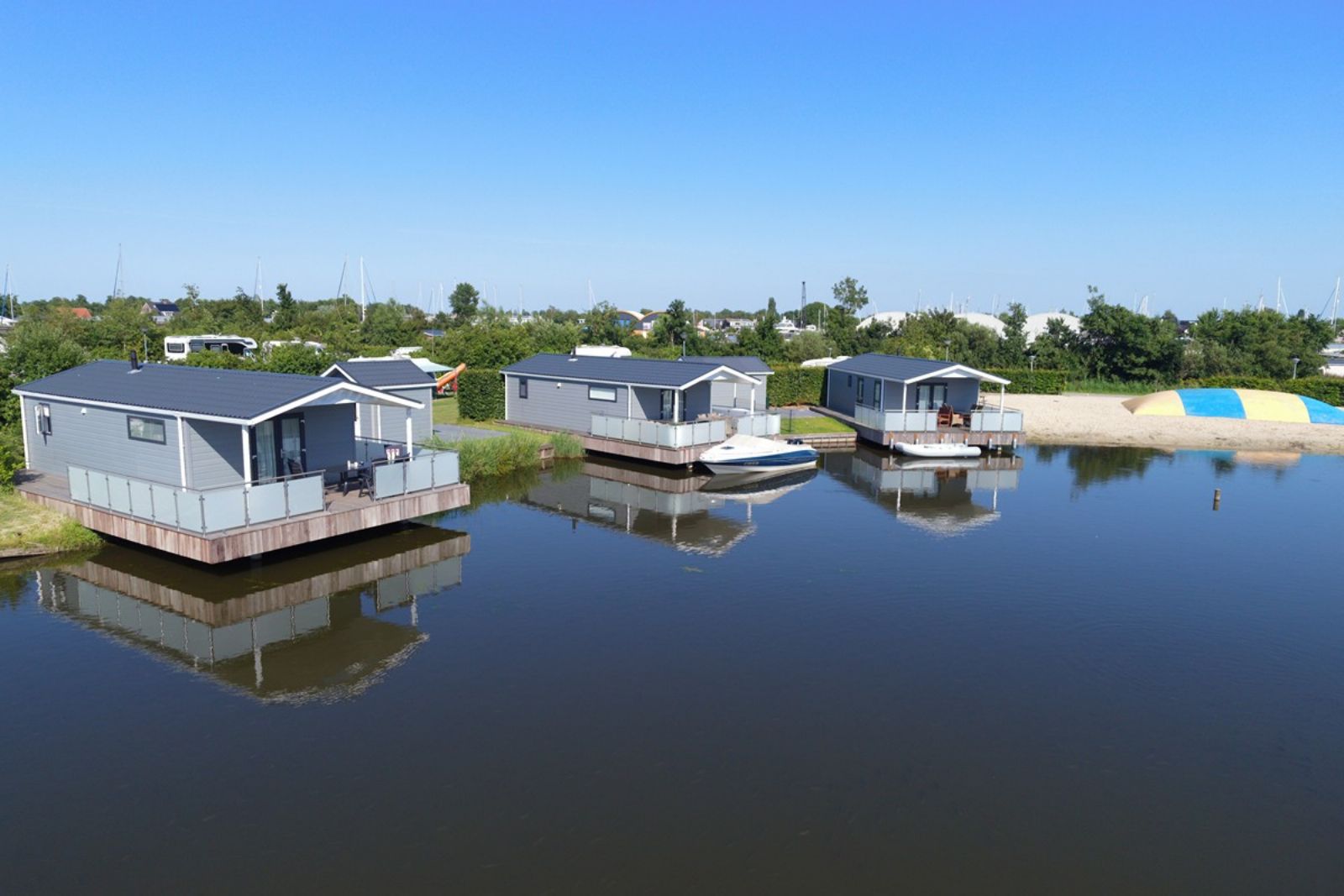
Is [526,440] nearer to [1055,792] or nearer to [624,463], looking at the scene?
[624,463]

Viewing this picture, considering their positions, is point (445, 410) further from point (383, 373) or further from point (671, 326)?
point (671, 326)

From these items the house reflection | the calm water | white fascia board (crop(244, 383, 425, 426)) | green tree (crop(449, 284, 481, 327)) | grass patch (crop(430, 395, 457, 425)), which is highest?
green tree (crop(449, 284, 481, 327))

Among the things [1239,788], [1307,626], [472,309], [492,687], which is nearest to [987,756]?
[1239,788]

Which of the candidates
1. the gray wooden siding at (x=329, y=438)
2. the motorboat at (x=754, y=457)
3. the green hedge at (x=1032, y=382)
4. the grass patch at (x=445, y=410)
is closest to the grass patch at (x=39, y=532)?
the gray wooden siding at (x=329, y=438)

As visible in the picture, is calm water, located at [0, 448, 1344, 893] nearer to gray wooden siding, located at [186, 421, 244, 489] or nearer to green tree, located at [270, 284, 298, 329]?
gray wooden siding, located at [186, 421, 244, 489]

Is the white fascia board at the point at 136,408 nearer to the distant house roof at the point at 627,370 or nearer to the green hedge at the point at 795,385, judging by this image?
the distant house roof at the point at 627,370

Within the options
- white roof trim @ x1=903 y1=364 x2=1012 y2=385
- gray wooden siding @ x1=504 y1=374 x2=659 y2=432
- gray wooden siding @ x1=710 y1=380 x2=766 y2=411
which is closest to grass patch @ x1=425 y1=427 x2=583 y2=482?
gray wooden siding @ x1=504 y1=374 x2=659 y2=432

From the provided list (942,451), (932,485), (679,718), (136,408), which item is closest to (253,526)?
(136,408)
